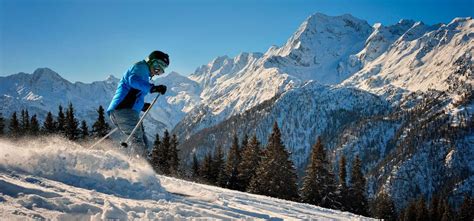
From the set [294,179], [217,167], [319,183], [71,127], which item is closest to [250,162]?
[294,179]

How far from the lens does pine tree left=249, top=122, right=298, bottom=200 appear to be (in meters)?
35.3

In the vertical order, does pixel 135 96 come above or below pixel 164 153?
below

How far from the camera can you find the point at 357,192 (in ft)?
→ 129

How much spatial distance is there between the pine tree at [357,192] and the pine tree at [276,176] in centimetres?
→ 607

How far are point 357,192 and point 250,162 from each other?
10.6 meters

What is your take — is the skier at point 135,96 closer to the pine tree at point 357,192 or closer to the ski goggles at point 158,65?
the ski goggles at point 158,65

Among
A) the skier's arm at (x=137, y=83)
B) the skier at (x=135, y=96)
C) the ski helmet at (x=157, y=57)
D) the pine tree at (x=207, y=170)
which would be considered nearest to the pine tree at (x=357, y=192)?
the pine tree at (x=207, y=170)

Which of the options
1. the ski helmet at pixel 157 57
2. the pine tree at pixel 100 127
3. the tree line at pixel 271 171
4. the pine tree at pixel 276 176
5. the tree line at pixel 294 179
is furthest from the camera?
the pine tree at pixel 100 127

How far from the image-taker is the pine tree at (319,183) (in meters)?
36.1

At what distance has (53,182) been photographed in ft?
23.8

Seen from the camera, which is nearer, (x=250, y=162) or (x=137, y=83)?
(x=137, y=83)

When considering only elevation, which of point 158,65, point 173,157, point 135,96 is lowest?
point 135,96

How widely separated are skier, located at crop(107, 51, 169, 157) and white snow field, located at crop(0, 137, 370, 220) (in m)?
0.62

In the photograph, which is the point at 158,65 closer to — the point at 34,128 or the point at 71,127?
the point at 71,127
